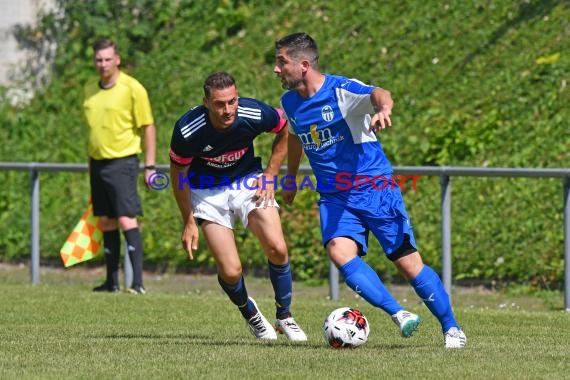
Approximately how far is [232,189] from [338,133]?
103 centimetres

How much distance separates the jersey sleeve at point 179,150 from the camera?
29.1 feet

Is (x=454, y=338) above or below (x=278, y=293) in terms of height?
below

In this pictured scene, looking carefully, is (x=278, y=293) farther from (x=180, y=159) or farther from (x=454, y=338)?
(x=454, y=338)

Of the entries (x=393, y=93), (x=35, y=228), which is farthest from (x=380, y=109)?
(x=393, y=93)

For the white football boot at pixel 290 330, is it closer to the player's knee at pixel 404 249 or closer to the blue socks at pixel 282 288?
the blue socks at pixel 282 288

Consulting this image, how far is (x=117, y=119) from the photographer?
12.7m

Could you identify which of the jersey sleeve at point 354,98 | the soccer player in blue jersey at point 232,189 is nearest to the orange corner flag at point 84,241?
the soccer player in blue jersey at point 232,189

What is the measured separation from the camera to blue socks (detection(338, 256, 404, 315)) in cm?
838

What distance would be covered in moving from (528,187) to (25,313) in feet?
16.6

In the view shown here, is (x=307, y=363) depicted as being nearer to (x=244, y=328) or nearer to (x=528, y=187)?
(x=244, y=328)

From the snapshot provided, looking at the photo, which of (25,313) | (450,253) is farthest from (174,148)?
(450,253)

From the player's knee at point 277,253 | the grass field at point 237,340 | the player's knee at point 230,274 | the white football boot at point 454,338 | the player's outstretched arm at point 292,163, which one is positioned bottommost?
the grass field at point 237,340

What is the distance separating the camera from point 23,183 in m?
16.8

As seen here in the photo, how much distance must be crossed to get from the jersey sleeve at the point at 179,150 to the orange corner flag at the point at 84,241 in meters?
4.58
